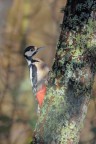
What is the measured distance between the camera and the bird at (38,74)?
4.35 m

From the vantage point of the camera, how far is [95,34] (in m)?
3.12

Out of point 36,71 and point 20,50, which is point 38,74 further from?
point 20,50

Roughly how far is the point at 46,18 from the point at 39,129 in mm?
7806

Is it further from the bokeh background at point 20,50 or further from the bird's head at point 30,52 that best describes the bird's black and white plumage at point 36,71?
the bokeh background at point 20,50

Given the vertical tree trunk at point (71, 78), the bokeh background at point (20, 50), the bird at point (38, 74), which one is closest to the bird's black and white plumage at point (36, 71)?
the bird at point (38, 74)

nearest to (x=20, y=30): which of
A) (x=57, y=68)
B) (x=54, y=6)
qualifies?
(x=54, y=6)

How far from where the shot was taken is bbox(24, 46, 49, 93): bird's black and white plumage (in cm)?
455

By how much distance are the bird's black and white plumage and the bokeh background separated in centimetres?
393

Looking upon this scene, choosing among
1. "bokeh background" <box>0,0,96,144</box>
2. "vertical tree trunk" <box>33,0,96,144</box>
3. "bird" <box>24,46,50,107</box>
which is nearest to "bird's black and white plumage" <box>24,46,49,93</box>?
"bird" <box>24,46,50,107</box>

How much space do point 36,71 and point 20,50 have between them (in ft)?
18.6

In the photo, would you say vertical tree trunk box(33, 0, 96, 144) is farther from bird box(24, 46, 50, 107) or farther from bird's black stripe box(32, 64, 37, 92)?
bird's black stripe box(32, 64, 37, 92)

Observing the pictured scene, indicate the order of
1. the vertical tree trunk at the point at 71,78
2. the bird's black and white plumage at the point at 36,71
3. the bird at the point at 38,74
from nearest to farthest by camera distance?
1. the vertical tree trunk at the point at 71,78
2. the bird at the point at 38,74
3. the bird's black and white plumage at the point at 36,71

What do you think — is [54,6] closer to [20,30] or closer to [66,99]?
[20,30]

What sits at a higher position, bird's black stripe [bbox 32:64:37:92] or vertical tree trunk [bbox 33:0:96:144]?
vertical tree trunk [bbox 33:0:96:144]
